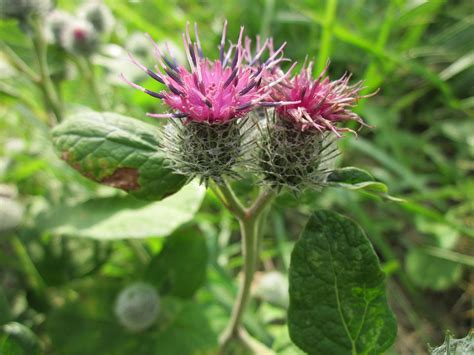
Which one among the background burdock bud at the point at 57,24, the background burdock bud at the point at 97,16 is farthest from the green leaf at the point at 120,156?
the background burdock bud at the point at 97,16

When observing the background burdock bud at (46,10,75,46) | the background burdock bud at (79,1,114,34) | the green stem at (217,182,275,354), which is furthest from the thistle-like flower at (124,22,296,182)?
the background burdock bud at (79,1,114,34)

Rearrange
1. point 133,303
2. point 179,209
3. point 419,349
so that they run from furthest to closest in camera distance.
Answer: point 419,349 < point 133,303 < point 179,209

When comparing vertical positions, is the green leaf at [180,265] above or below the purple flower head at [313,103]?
below

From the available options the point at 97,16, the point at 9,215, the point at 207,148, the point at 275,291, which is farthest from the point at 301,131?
the point at 97,16

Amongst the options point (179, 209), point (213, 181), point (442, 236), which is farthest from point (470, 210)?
point (213, 181)

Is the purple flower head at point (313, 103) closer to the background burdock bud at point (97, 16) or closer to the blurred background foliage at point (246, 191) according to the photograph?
the blurred background foliage at point (246, 191)

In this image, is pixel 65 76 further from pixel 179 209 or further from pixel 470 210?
pixel 470 210
